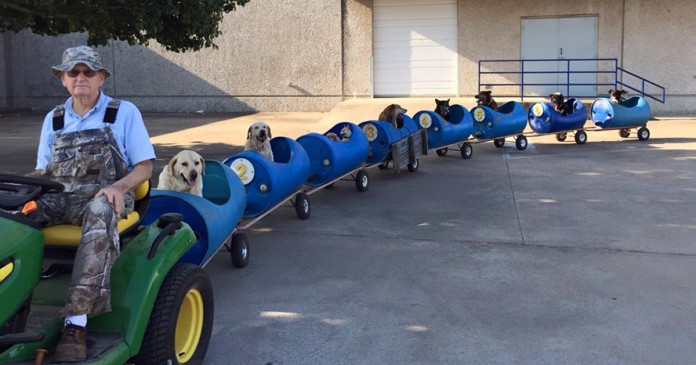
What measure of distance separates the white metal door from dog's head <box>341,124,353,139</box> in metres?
13.5

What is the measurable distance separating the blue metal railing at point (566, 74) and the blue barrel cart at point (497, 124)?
23.9 feet

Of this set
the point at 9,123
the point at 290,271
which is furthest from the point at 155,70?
the point at 290,271

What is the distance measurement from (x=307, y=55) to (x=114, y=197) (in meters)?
20.6

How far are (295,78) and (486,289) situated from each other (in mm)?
18922

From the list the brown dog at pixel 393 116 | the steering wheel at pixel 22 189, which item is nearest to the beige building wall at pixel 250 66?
the brown dog at pixel 393 116

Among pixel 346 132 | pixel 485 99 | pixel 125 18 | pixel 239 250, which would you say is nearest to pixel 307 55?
pixel 485 99

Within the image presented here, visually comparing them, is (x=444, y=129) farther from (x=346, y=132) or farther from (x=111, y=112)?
(x=111, y=112)

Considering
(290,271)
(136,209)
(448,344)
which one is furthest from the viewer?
(290,271)

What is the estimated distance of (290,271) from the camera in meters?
6.24

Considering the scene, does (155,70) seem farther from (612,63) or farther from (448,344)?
(448,344)

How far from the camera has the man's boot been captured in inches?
121

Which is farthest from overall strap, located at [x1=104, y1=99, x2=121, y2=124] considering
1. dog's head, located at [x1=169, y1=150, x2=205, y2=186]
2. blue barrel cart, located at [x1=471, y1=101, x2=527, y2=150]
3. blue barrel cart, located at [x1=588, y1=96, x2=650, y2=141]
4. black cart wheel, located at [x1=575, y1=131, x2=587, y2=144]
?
blue barrel cart, located at [x1=588, y1=96, x2=650, y2=141]

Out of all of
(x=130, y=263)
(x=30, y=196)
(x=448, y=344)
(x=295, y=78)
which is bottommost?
(x=448, y=344)

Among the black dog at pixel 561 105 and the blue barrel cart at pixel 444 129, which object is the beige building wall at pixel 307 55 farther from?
the blue barrel cart at pixel 444 129
